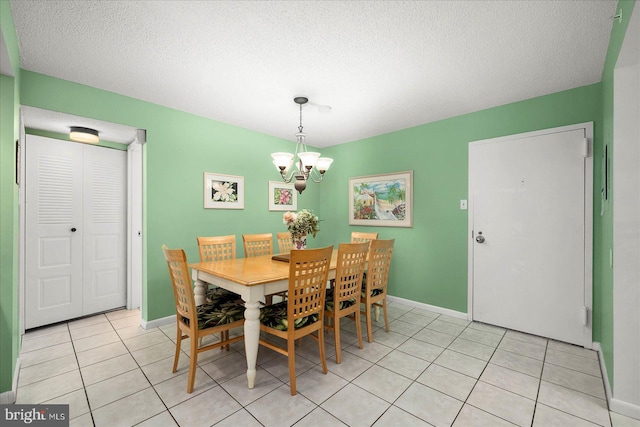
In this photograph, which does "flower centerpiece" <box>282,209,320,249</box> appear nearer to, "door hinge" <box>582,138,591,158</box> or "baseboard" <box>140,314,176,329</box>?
"baseboard" <box>140,314,176,329</box>

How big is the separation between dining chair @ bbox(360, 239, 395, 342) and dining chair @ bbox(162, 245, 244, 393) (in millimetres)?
1189

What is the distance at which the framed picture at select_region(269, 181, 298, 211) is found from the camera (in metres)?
4.13

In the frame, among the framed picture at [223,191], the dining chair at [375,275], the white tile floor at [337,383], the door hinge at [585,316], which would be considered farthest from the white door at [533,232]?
the framed picture at [223,191]

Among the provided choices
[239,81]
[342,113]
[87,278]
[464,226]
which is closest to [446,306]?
[464,226]

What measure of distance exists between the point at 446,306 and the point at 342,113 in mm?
2623

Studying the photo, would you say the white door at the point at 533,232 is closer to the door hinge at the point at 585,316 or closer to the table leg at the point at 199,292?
the door hinge at the point at 585,316

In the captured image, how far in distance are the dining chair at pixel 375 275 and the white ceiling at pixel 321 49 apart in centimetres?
149

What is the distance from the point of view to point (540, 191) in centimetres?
273

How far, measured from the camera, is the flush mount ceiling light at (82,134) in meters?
2.83

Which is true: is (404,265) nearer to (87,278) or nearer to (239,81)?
(239,81)

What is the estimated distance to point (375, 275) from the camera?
2.78 metres

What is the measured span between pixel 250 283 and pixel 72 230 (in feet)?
8.63

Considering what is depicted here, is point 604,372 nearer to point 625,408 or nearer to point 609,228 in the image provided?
point 625,408

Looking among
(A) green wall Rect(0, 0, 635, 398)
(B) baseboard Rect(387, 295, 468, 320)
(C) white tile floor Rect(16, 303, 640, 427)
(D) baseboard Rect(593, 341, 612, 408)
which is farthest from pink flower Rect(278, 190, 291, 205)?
(D) baseboard Rect(593, 341, 612, 408)
